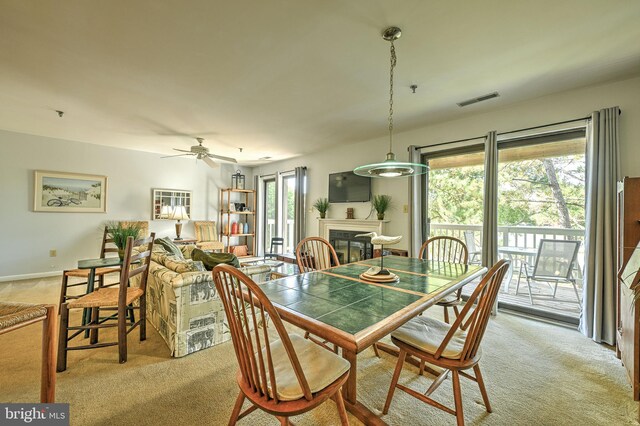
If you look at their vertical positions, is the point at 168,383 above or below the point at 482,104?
below

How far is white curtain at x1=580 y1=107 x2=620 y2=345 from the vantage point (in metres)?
2.45

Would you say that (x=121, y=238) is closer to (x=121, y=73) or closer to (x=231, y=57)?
(x=121, y=73)

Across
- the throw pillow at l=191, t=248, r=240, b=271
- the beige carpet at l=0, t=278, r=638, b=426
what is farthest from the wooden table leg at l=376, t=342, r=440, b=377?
the throw pillow at l=191, t=248, r=240, b=271

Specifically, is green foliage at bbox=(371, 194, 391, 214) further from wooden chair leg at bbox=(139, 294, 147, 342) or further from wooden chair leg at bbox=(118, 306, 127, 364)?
wooden chair leg at bbox=(118, 306, 127, 364)

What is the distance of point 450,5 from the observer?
5.35 ft

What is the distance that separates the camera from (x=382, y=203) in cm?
424

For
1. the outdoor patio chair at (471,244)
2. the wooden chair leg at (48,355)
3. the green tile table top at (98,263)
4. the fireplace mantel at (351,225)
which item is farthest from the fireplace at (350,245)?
the wooden chair leg at (48,355)

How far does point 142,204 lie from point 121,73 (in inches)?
152

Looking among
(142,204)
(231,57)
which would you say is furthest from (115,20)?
(142,204)

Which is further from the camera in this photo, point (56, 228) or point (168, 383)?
point (56, 228)

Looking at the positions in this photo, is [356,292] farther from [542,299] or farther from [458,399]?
[542,299]

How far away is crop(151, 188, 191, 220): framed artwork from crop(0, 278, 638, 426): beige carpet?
310 centimetres

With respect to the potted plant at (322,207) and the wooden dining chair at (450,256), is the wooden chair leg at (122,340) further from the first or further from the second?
the potted plant at (322,207)

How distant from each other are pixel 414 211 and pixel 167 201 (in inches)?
205
